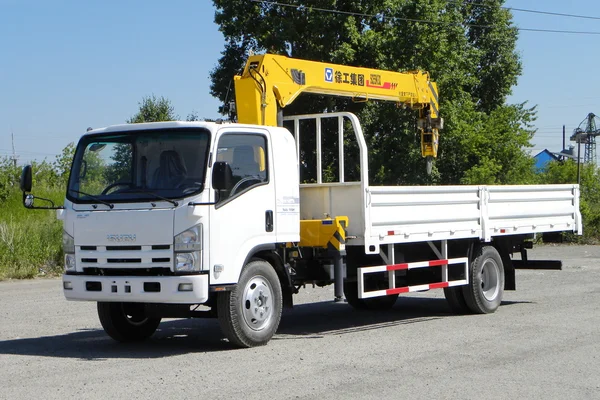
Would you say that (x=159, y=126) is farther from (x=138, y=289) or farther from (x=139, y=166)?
(x=138, y=289)

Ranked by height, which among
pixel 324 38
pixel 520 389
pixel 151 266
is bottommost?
pixel 520 389

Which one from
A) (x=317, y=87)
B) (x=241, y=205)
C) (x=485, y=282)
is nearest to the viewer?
(x=241, y=205)

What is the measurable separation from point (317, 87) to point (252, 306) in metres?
4.31

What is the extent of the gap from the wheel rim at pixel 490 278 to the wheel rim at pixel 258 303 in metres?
4.62

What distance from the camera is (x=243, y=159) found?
33.2 ft

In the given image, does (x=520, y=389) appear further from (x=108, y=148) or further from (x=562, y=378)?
(x=108, y=148)

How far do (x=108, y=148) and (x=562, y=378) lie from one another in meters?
5.75

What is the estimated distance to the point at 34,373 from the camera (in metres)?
8.64

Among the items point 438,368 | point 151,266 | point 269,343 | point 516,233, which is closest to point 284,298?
Answer: point 269,343

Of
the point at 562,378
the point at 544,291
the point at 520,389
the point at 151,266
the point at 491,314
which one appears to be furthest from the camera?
the point at 544,291

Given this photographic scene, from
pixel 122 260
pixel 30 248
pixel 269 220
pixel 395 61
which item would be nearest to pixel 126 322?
pixel 122 260

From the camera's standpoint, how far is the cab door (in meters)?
9.51

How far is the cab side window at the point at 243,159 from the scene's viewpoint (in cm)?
984

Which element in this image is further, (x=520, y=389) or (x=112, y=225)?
(x=112, y=225)
